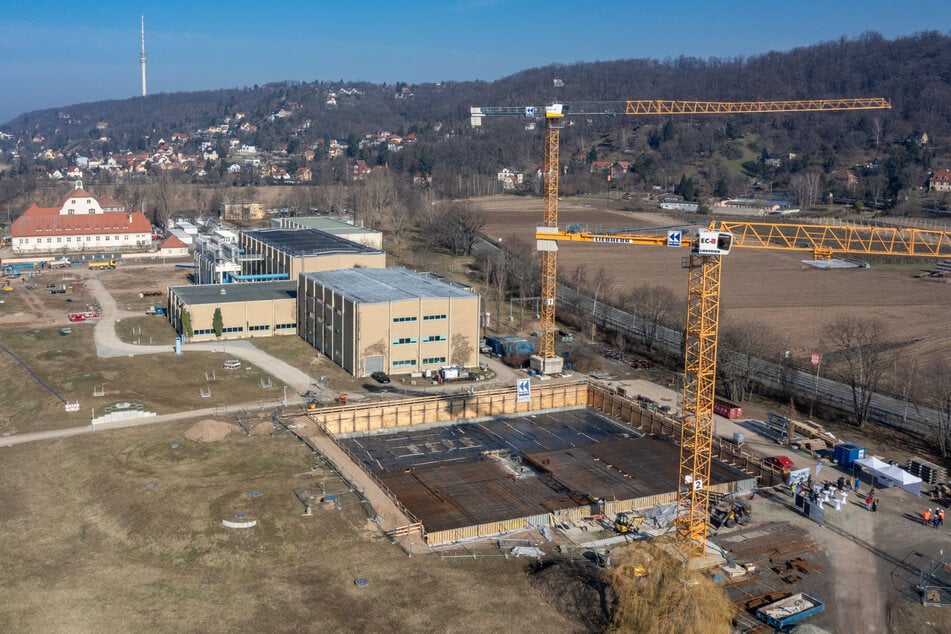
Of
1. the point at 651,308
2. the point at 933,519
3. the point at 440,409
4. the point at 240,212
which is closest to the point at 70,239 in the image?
the point at 240,212

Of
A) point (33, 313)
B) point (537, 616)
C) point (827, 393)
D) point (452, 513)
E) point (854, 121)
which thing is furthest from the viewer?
point (854, 121)

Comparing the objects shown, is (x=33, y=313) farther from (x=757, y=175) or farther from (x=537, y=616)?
(x=757, y=175)

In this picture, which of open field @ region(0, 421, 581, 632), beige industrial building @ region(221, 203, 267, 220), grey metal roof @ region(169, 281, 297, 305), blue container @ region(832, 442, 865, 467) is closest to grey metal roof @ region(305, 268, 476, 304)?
grey metal roof @ region(169, 281, 297, 305)

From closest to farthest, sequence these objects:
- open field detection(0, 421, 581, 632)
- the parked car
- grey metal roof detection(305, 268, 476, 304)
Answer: open field detection(0, 421, 581, 632), the parked car, grey metal roof detection(305, 268, 476, 304)

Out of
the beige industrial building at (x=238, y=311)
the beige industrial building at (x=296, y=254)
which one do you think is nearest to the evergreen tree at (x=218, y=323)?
the beige industrial building at (x=238, y=311)

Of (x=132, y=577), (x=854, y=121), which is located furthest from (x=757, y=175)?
(x=132, y=577)

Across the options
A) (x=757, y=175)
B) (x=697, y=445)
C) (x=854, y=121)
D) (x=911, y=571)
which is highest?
(x=854, y=121)

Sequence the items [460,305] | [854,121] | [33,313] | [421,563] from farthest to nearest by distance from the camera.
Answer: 1. [854,121]
2. [33,313]
3. [460,305]
4. [421,563]

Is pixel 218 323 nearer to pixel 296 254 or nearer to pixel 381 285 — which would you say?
pixel 296 254

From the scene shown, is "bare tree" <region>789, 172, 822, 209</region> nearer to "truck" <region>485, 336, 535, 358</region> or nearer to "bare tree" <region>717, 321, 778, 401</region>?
"bare tree" <region>717, 321, 778, 401</region>
